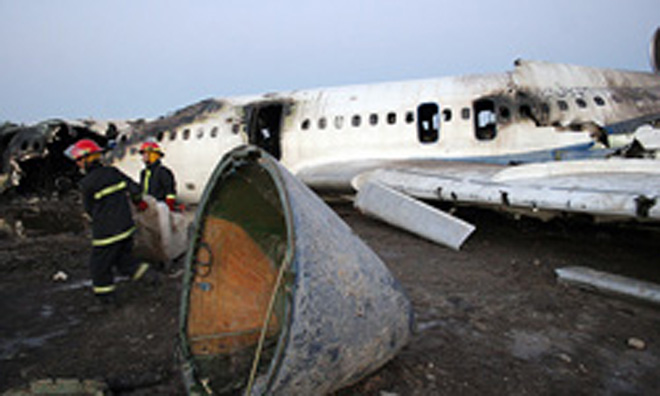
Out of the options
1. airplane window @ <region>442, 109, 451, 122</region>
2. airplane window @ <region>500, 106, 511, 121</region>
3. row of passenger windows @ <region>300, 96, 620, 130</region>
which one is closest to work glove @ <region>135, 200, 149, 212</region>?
row of passenger windows @ <region>300, 96, 620, 130</region>

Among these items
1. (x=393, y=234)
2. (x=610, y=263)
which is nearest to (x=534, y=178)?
(x=610, y=263)

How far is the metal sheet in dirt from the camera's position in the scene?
200 centimetres

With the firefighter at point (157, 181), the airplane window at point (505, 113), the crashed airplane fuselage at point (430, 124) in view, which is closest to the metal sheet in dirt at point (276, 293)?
the firefighter at point (157, 181)

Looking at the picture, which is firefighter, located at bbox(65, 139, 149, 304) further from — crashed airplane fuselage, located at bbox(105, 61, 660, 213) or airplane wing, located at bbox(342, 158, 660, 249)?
crashed airplane fuselage, located at bbox(105, 61, 660, 213)

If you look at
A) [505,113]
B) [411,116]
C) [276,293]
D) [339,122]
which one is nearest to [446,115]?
[411,116]

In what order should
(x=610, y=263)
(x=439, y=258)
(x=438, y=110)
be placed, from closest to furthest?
(x=610, y=263) → (x=439, y=258) → (x=438, y=110)

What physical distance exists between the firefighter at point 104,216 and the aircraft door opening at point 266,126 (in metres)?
5.57

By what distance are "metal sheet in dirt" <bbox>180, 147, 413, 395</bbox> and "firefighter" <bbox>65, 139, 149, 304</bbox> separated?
2016 millimetres

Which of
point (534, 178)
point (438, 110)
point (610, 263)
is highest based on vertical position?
point (438, 110)

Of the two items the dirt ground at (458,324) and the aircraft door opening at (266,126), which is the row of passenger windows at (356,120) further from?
the dirt ground at (458,324)

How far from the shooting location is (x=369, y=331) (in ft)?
7.48

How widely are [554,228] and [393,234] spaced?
8.32ft

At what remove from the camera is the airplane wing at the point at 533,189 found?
427 cm

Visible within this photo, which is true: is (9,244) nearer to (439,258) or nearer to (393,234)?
(393,234)
